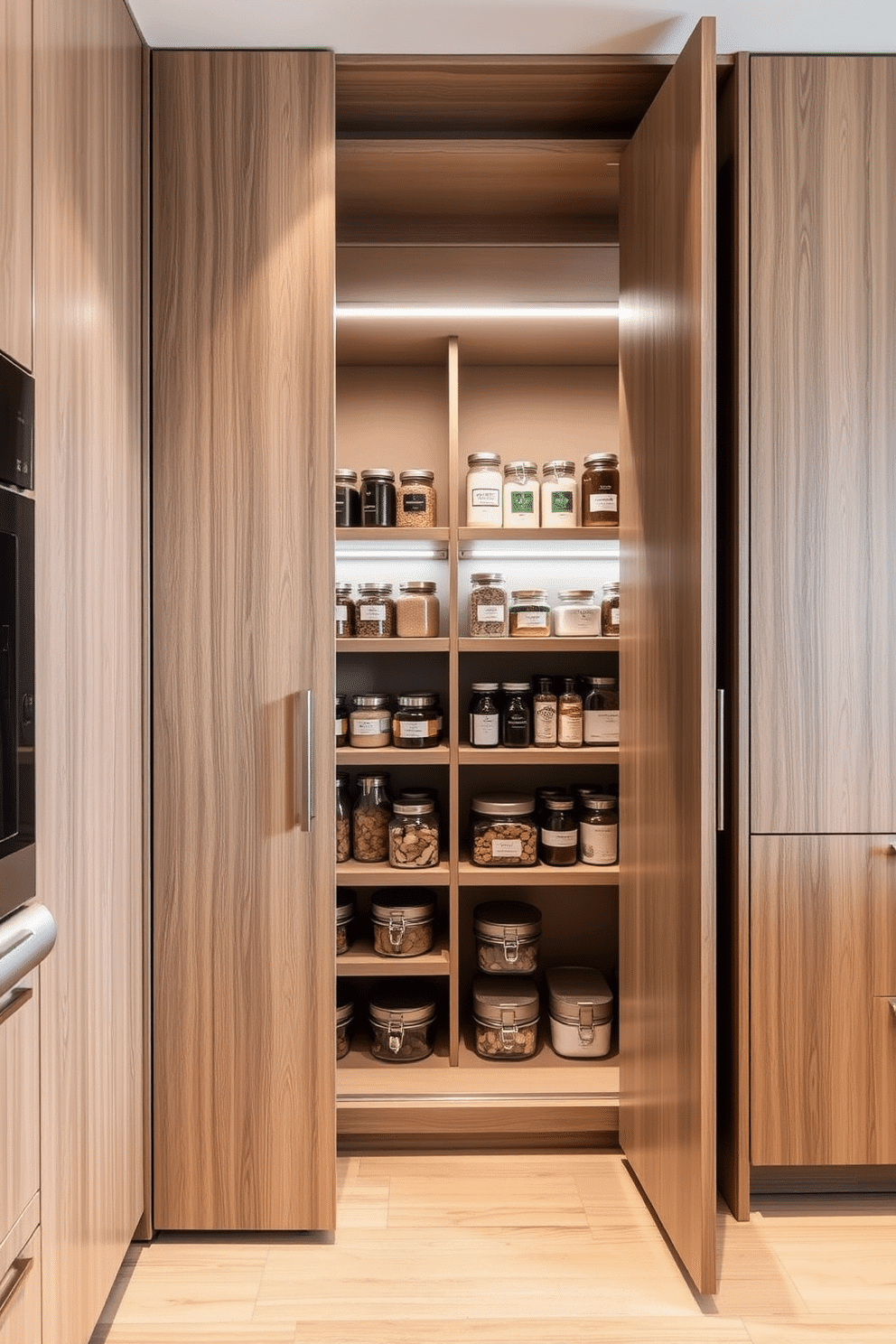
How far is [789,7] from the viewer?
5.72 ft

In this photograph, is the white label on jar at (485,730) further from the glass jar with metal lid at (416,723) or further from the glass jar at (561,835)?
the glass jar at (561,835)

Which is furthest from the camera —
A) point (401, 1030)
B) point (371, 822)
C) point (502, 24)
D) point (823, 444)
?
point (371, 822)

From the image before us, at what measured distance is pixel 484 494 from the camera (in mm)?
2430

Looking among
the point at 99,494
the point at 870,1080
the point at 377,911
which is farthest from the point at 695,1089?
the point at 99,494

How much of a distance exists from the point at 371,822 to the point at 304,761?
675 mm

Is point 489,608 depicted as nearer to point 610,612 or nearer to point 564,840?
point 610,612

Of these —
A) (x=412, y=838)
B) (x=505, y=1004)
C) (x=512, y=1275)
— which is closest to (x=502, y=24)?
(x=412, y=838)

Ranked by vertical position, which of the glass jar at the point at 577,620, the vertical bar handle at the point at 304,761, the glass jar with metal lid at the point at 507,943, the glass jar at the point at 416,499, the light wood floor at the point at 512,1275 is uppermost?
the glass jar at the point at 416,499

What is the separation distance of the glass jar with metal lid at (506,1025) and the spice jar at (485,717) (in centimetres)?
62

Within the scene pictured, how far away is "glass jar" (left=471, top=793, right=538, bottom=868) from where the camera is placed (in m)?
2.42

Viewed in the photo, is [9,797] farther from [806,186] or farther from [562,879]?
[806,186]

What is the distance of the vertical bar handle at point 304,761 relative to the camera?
5.92 ft

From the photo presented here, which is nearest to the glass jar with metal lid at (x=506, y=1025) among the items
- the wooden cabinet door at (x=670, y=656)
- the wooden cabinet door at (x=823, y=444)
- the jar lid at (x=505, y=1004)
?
the jar lid at (x=505, y=1004)

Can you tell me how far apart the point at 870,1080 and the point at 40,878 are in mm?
1587
